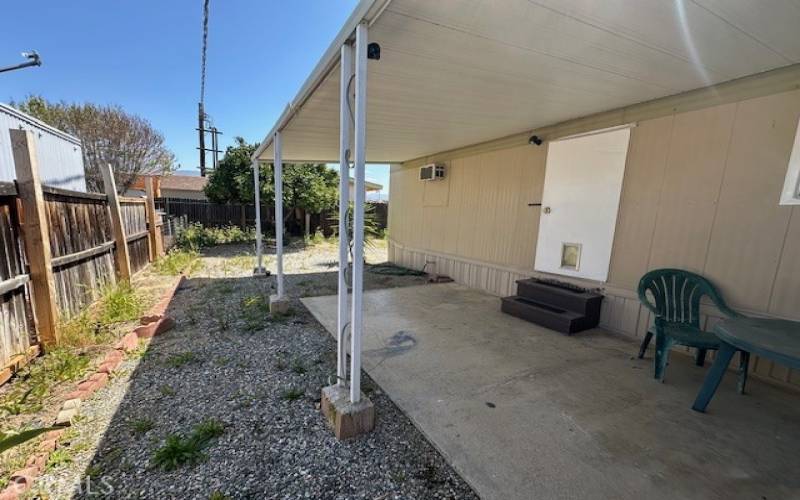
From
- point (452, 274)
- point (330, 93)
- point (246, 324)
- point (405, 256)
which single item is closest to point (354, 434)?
point (246, 324)

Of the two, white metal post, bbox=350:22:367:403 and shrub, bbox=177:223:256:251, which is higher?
white metal post, bbox=350:22:367:403

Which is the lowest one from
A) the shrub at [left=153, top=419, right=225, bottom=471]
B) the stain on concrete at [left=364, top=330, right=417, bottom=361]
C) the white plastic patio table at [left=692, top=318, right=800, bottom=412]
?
the stain on concrete at [left=364, top=330, right=417, bottom=361]

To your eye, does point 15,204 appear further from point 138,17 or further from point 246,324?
point 138,17

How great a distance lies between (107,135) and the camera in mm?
12070

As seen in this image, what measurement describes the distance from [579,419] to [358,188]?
1.91 m

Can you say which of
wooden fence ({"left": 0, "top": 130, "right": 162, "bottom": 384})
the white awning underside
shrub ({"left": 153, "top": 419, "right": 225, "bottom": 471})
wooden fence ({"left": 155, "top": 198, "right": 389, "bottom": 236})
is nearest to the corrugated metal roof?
wooden fence ({"left": 0, "top": 130, "right": 162, "bottom": 384})

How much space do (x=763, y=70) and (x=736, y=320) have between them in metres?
1.86

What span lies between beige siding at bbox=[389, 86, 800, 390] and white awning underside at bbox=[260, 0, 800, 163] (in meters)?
0.36

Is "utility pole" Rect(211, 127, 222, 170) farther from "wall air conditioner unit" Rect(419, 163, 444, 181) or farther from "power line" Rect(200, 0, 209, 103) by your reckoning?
"wall air conditioner unit" Rect(419, 163, 444, 181)

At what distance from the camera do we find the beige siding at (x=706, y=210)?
7.78 ft

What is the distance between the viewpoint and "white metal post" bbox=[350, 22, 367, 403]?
155cm

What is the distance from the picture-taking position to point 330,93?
98.8 inches

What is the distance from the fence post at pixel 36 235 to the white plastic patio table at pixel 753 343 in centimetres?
473

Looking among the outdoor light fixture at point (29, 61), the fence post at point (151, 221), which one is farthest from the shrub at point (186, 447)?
the outdoor light fixture at point (29, 61)
